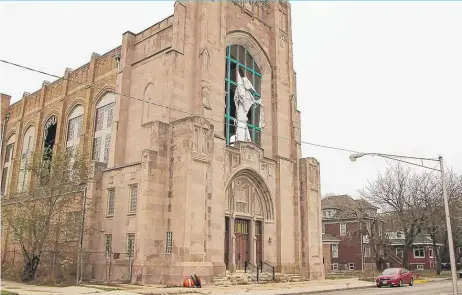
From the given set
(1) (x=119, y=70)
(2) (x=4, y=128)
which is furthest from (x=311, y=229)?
(2) (x=4, y=128)

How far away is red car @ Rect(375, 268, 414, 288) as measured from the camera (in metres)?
29.0

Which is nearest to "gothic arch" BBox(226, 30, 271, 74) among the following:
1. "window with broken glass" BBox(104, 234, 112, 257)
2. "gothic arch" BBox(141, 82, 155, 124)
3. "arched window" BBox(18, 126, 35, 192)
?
"gothic arch" BBox(141, 82, 155, 124)

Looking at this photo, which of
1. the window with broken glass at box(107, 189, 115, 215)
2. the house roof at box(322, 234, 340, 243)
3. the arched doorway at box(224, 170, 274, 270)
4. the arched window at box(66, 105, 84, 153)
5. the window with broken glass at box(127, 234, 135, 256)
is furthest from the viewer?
the house roof at box(322, 234, 340, 243)

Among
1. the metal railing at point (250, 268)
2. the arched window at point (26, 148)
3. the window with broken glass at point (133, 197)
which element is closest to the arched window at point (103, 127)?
the window with broken glass at point (133, 197)

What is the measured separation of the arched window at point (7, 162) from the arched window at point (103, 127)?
16.5 metres

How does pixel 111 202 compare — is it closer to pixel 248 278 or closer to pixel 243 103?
pixel 248 278

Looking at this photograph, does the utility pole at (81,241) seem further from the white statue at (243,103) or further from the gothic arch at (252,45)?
the gothic arch at (252,45)

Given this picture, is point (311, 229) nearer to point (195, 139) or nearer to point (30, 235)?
point (195, 139)

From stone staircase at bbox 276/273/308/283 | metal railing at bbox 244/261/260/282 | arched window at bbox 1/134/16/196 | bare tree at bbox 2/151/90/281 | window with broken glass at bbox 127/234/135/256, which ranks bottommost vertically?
stone staircase at bbox 276/273/308/283

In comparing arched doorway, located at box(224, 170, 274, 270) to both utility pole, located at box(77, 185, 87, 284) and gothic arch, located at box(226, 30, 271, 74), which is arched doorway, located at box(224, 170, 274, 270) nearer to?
utility pole, located at box(77, 185, 87, 284)

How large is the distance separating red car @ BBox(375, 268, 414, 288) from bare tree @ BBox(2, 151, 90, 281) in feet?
62.6

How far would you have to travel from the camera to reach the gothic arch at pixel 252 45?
33.5 meters

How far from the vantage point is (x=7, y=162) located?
47.7 m

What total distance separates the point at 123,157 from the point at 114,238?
5562mm
